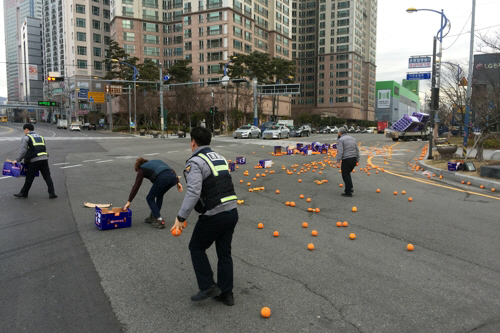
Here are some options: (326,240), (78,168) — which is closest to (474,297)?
(326,240)

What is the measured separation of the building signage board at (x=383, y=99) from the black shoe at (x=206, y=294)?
16053cm

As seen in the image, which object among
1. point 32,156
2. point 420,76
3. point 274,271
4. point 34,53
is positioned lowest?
point 274,271

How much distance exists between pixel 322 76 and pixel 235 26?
5318cm

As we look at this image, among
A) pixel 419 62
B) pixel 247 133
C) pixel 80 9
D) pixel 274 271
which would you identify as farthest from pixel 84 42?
pixel 274 271

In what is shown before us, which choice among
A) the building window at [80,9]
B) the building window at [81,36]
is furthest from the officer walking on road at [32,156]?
the building window at [80,9]

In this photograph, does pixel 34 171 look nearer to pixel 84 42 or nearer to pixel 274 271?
pixel 274 271

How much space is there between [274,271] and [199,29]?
81.7 metres

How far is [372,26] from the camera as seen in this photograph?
458ft

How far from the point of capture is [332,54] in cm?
12019

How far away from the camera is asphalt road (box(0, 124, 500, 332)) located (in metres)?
3.54

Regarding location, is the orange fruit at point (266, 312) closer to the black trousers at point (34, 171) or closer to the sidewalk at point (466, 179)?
the black trousers at point (34, 171)

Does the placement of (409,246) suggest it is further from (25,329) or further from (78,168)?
(78,168)

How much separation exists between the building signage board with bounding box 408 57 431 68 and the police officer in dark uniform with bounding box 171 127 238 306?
2178 cm

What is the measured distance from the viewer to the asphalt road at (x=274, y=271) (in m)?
3.54
